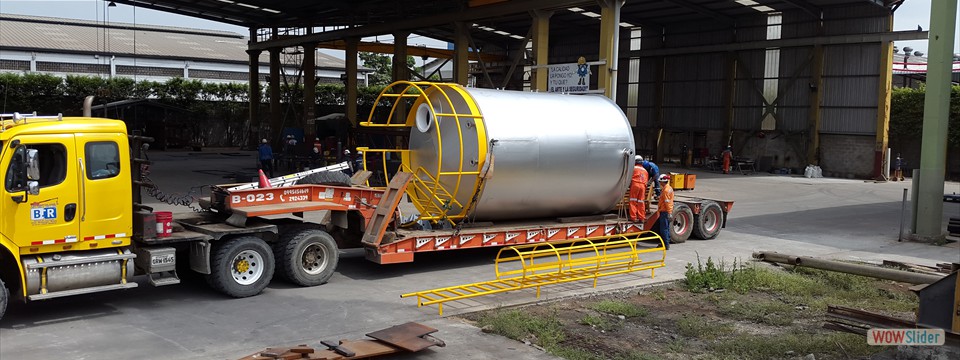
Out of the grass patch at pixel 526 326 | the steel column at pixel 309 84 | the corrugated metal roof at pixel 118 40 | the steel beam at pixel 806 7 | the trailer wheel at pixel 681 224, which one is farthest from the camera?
the corrugated metal roof at pixel 118 40

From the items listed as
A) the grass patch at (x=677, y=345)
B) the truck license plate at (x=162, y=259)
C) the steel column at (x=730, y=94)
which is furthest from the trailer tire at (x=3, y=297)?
the steel column at (x=730, y=94)

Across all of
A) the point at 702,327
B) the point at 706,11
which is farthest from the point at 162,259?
the point at 706,11

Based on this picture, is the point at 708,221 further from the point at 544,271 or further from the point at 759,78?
the point at 759,78

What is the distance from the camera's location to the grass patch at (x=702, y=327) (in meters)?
9.65

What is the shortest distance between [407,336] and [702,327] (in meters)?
3.81

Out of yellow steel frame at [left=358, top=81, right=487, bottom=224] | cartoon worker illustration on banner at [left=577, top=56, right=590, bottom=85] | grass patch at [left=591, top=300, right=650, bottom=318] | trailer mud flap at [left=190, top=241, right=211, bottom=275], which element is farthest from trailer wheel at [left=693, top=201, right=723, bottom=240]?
trailer mud flap at [left=190, top=241, right=211, bottom=275]

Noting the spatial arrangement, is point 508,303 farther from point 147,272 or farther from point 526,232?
point 147,272

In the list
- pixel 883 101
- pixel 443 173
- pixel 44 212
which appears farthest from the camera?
pixel 883 101

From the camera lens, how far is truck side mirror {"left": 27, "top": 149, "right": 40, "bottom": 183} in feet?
30.1

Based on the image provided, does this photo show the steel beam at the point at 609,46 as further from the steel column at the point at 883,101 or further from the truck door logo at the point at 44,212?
the truck door logo at the point at 44,212

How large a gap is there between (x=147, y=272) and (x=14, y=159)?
2135 mm

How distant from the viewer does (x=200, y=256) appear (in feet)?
35.8

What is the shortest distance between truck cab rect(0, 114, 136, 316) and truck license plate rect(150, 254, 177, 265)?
0.28m

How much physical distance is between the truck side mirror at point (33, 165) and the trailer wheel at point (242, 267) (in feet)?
8.55
